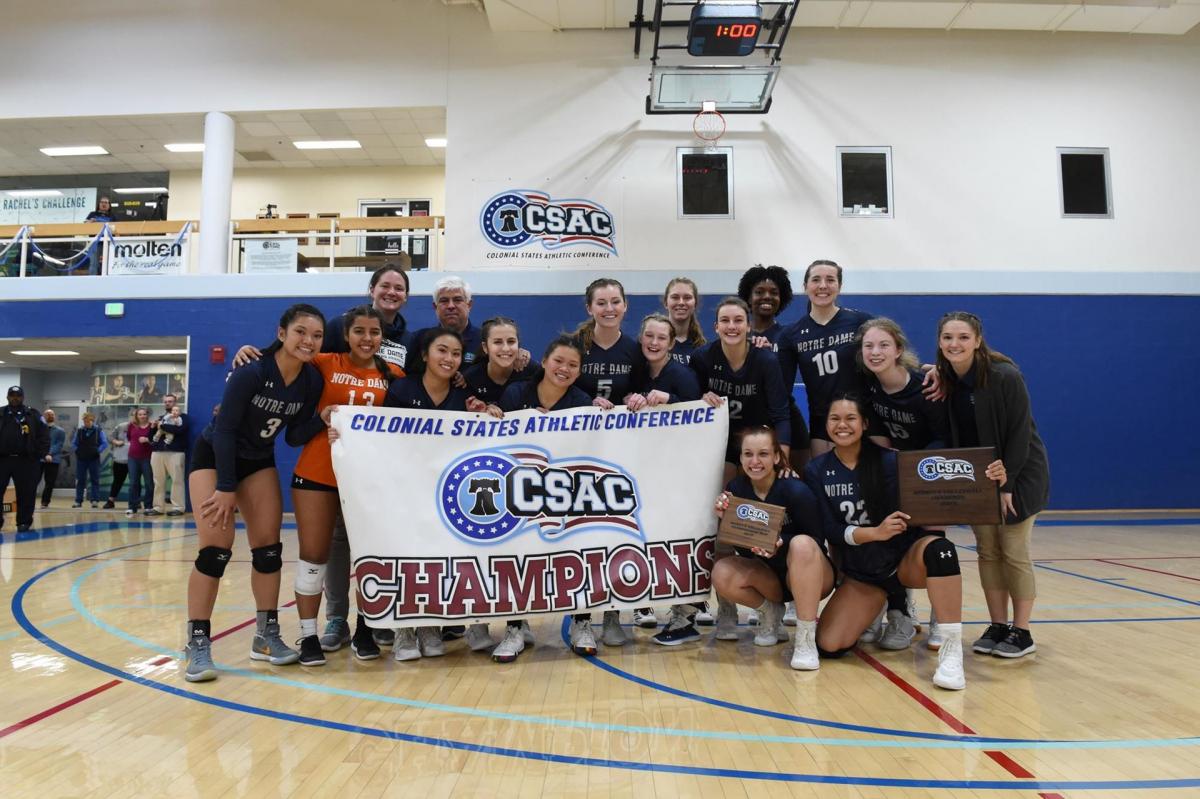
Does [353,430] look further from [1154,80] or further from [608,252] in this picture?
[1154,80]

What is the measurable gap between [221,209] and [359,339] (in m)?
9.09

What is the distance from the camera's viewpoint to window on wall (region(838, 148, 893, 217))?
10.4 meters

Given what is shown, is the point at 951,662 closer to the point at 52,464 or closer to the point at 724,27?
the point at 724,27

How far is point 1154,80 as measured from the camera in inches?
422

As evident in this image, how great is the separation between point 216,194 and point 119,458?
4.33 m

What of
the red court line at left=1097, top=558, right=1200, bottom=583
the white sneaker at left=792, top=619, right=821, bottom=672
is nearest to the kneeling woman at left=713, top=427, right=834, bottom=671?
the white sneaker at left=792, top=619, right=821, bottom=672

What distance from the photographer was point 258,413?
3107mm

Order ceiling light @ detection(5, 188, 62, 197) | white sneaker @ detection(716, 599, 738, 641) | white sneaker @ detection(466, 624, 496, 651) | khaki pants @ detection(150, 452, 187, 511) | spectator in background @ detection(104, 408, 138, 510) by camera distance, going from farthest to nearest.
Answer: ceiling light @ detection(5, 188, 62, 197) → spectator in background @ detection(104, 408, 138, 510) → khaki pants @ detection(150, 452, 187, 511) → white sneaker @ detection(716, 599, 738, 641) → white sneaker @ detection(466, 624, 496, 651)

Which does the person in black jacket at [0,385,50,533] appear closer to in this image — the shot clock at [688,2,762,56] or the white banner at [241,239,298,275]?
the white banner at [241,239,298,275]

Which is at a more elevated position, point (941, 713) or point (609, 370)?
point (609, 370)

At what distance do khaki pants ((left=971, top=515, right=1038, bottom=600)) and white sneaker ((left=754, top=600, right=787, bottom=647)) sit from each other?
1008 mm

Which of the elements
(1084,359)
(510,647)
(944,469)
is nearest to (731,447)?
(944,469)

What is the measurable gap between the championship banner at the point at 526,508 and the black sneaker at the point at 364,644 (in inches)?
7.5

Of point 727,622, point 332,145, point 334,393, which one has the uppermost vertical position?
point 332,145
